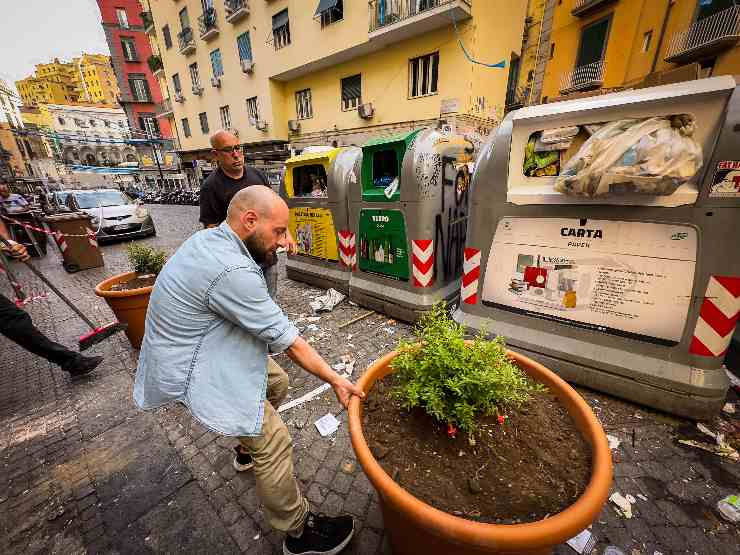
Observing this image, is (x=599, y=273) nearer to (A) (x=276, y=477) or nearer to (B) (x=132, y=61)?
(A) (x=276, y=477)

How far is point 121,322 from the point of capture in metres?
3.48

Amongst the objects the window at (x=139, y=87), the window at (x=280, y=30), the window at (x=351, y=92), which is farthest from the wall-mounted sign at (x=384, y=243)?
the window at (x=139, y=87)

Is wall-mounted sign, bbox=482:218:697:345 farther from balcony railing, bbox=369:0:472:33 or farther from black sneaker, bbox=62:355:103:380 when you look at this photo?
balcony railing, bbox=369:0:472:33

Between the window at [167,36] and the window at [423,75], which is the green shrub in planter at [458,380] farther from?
the window at [167,36]

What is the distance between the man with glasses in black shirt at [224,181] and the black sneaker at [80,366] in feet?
5.99

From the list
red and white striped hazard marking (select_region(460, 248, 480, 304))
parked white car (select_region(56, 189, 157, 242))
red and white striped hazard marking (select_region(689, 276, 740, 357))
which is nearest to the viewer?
red and white striped hazard marking (select_region(689, 276, 740, 357))

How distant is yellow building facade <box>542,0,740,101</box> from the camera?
10078 millimetres

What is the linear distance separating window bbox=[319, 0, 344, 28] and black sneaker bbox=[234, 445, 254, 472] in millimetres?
15387

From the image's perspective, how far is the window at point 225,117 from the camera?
19536mm

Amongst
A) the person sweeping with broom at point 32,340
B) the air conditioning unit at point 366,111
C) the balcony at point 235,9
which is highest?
the balcony at point 235,9

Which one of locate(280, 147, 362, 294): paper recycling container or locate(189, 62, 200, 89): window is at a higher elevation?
locate(189, 62, 200, 89): window

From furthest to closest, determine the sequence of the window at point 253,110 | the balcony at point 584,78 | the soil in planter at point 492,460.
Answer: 1. the window at point 253,110
2. the balcony at point 584,78
3. the soil in planter at point 492,460

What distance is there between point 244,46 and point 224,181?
61.5 ft

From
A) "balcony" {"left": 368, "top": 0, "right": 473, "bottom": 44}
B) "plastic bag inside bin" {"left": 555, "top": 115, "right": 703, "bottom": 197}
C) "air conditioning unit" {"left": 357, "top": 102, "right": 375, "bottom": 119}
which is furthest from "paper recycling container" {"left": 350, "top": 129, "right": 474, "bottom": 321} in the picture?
"air conditioning unit" {"left": 357, "top": 102, "right": 375, "bottom": 119}
